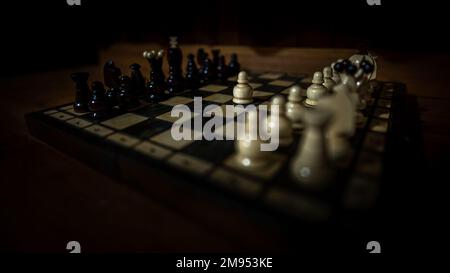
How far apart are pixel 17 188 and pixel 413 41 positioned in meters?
1.98

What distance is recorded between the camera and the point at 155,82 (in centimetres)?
135

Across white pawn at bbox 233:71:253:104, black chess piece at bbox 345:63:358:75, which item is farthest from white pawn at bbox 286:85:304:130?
white pawn at bbox 233:71:253:104

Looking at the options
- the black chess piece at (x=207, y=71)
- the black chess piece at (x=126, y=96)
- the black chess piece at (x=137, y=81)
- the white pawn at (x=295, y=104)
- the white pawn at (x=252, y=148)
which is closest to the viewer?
the white pawn at (x=252, y=148)

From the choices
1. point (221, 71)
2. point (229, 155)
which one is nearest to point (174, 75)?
point (221, 71)

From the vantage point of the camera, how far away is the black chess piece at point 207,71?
170cm

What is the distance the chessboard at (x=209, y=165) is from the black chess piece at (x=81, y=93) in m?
0.04

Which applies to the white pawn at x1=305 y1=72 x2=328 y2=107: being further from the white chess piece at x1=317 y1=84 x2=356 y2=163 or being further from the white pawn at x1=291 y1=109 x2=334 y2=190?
the white pawn at x1=291 y1=109 x2=334 y2=190

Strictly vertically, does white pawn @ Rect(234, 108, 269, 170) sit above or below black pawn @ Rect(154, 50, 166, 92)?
below

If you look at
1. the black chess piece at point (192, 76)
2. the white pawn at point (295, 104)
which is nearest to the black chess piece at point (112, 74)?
the black chess piece at point (192, 76)

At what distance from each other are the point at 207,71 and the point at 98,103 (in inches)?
30.4

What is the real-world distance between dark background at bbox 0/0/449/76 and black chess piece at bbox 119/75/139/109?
1176 mm

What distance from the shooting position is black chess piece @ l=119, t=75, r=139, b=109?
1.22 meters

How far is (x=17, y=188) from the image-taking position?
85cm

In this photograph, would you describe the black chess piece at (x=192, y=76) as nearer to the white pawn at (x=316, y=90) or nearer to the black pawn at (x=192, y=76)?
the black pawn at (x=192, y=76)
